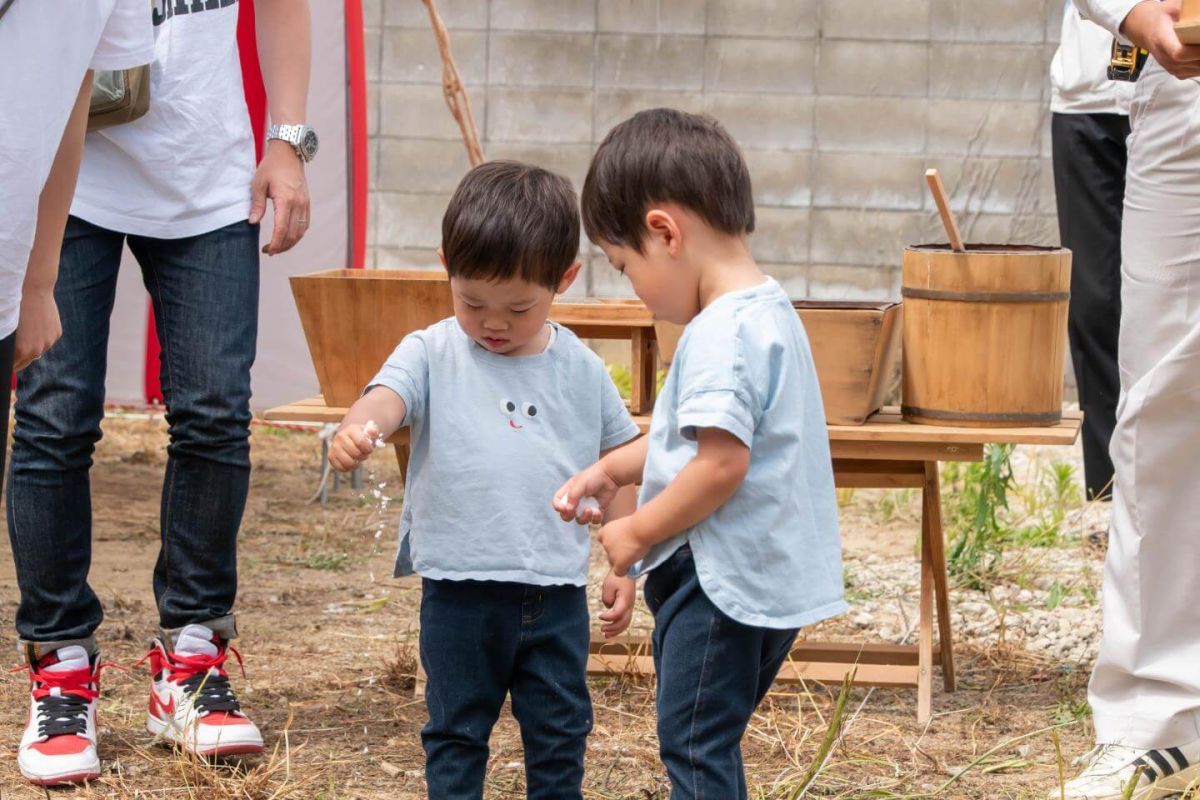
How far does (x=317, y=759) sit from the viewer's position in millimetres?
2768

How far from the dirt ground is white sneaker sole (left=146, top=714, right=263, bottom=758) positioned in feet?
0.10

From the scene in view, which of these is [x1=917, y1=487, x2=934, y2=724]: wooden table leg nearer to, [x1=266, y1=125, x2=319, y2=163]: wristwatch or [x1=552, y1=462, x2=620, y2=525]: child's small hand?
[x1=552, y1=462, x2=620, y2=525]: child's small hand

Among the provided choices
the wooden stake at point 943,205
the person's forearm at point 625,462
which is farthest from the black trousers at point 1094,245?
the person's forearm at point 625,462

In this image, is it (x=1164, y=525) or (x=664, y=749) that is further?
(x=1164, y=525)

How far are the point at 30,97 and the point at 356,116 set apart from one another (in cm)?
301

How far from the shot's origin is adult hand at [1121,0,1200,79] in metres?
2.26

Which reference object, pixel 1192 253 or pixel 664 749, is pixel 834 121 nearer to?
pixel 1192 253

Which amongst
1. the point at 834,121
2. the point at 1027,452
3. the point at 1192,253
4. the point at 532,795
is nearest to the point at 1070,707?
the point at 1192,253

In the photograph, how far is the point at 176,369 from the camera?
104 inches

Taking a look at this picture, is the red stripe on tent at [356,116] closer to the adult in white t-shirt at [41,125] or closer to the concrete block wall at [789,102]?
the concrete block wall at [789,102]

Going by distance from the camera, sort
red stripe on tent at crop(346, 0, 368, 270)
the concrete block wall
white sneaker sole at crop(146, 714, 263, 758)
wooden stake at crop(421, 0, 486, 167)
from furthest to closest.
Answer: the concrete block wall
red stripe on tent at crop(346, 0, 368, 270)
wooden stake at crop(421, 0, 486, 167)
white sneaker sole at crop(146, 714, 263, 758)

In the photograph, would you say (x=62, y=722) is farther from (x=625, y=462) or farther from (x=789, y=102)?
(x=789, y=102)

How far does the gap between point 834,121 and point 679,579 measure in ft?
15.3

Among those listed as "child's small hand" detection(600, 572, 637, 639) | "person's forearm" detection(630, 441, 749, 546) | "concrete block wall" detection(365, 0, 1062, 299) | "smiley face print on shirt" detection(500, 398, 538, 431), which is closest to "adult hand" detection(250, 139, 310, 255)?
"smiley face print on shirt" detection(500, 398, 538, 431)
